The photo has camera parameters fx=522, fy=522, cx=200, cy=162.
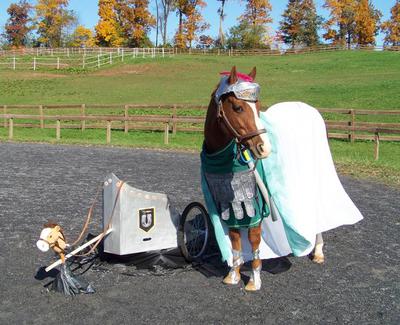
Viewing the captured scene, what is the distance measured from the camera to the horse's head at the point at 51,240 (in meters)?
4.59

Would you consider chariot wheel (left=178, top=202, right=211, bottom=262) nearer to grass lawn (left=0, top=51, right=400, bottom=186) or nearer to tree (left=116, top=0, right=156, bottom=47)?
grass lawn (left=0, top=51, right=400, bottom=186)

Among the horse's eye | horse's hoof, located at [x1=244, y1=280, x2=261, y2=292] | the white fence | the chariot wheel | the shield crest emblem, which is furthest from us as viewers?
the white fence

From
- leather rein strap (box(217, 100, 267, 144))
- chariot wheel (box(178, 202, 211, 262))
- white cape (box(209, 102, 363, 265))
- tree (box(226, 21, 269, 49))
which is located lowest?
chariot wheel (box(178, 202, 211, 262))

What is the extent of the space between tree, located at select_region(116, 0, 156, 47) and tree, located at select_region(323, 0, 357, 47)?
24.7 metres

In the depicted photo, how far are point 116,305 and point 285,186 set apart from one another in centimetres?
193

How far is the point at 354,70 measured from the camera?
45344 millimetres

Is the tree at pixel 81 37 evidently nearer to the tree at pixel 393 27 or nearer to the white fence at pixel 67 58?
the white fence at pixel 67 58

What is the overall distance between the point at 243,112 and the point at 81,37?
82.0 m

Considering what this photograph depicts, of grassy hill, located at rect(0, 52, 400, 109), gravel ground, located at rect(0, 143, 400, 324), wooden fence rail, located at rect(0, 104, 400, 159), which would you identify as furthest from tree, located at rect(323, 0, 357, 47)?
gravel ground, located at rect(0, 143, 400, 324)

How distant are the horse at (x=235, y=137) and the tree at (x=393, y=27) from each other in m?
72.7

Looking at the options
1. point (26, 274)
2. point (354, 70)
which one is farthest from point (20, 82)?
point (26, 274)

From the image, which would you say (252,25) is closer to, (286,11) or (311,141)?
(286,11)

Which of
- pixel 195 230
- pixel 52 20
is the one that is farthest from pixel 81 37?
pixel 195 230

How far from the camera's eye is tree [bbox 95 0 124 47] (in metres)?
71.6
